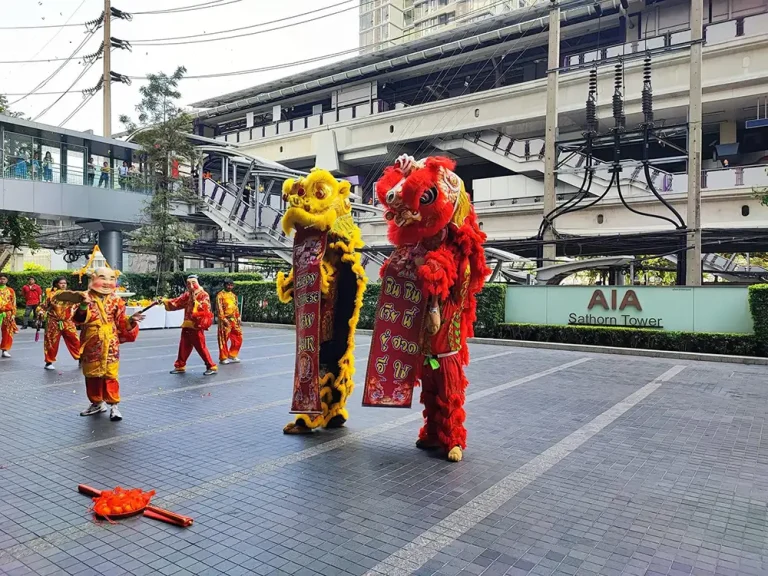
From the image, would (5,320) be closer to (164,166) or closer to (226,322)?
(226,322)

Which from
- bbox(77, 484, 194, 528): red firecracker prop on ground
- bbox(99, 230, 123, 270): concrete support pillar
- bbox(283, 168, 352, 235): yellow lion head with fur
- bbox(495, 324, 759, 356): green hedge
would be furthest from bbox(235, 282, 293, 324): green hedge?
bbox(77, 484, 194, 528): red firecracker prop on ground

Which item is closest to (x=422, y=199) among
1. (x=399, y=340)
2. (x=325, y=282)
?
(x=399, y=340)

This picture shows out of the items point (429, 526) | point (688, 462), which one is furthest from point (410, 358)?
point (688, 462)

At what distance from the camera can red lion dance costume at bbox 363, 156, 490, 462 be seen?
5.11m

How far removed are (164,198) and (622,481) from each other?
19.9m

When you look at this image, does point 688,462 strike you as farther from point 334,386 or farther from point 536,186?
point 536,186

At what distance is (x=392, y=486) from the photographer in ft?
14.9

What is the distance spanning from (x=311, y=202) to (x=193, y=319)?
4.61m

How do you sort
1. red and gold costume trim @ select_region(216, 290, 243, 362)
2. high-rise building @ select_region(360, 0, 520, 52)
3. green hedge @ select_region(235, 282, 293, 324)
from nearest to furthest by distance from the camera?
red and gold costume trim @ select_region(216, 290, 243, 362)
green hedge @ select_region(235, 282, 293, 324)
high-rise building @ select_region(360, 0, 520, 52)

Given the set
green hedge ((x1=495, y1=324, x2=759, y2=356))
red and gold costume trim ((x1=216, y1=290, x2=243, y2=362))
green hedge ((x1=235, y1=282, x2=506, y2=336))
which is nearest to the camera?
red and gold costume trim ((x1=216, y1=290, x2=243, y2=362))

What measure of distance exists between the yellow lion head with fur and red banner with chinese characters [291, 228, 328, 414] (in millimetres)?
154

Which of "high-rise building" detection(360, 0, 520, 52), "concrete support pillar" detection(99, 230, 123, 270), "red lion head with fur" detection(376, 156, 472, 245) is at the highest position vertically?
"high-rise building" detection(360, 0, 520, 52)

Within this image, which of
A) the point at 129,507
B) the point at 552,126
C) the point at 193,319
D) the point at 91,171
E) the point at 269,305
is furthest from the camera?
the point at 91,171

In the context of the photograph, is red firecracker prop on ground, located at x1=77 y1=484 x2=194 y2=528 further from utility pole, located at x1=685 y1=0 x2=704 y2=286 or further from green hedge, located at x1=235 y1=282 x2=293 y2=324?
green hedge, located at x1=235 y1=282 x2=293 y2=324
